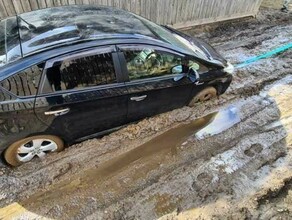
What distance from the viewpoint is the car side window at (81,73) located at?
3.38 metres

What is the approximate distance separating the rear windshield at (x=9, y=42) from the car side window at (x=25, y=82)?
23 centimetres

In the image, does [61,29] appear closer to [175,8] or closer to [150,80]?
[150,80]

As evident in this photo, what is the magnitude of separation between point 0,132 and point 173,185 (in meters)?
2.46

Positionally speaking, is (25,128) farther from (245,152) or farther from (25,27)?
(245,152)

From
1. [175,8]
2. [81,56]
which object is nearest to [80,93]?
[81,56]

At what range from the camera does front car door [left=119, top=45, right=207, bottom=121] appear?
3.87 m

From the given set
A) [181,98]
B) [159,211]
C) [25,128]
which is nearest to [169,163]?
[159,211]

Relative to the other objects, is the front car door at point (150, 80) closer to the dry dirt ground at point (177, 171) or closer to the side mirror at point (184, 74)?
the side mirror at point (184, 74)

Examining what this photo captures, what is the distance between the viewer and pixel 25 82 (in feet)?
10.8

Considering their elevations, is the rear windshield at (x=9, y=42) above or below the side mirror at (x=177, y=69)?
above

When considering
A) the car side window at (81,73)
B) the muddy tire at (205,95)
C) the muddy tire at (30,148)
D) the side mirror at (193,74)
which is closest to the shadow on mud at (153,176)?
the muddy tire at (205,95)

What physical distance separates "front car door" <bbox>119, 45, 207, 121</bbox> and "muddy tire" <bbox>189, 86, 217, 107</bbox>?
14.7 inches

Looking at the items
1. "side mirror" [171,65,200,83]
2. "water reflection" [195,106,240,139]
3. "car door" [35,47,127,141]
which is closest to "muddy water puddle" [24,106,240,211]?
"water reflection" [195,106,240,139]

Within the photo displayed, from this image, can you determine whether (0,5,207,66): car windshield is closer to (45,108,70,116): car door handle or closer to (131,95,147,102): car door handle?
(45,108,70,116): car door handle
